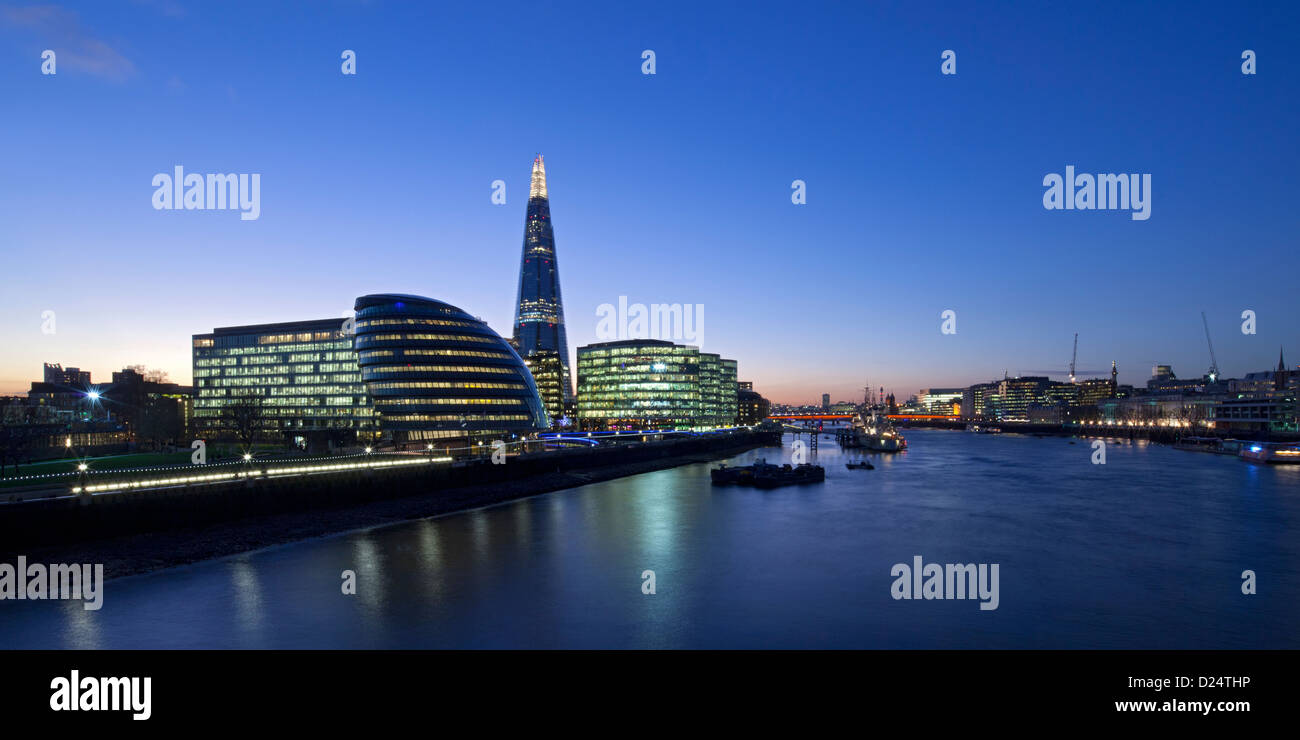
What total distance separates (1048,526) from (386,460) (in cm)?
5512

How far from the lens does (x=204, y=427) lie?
441 feet

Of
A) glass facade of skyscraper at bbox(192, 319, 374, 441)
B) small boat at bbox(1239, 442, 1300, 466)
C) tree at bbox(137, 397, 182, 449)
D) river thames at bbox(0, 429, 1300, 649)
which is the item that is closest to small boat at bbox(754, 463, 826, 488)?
river thames at bbox(0, 429, 1300, 649)

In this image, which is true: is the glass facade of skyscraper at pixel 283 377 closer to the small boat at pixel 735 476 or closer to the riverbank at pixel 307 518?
the riverbank at pixel 307 518

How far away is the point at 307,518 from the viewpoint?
4500 cm

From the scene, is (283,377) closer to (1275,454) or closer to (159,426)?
(159,426)

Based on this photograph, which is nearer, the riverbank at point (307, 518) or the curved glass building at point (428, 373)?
the riverbank at point (307, 518)

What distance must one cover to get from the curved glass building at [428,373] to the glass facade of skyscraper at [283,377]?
11757 mm

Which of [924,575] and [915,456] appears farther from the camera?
[915,456]

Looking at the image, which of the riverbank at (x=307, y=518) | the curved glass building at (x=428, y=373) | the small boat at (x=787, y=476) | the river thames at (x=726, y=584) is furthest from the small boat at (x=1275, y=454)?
the curved glass building at (x=428, y=373)

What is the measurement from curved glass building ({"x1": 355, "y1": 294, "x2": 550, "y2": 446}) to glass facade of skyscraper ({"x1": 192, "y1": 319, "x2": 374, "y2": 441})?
Result: 38.6 feet

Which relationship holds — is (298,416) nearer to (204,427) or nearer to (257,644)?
(204,427)

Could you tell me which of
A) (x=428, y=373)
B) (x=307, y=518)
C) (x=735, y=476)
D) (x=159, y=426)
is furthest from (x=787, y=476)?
(x=159, y=426)

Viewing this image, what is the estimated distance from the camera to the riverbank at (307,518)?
3231 cm
